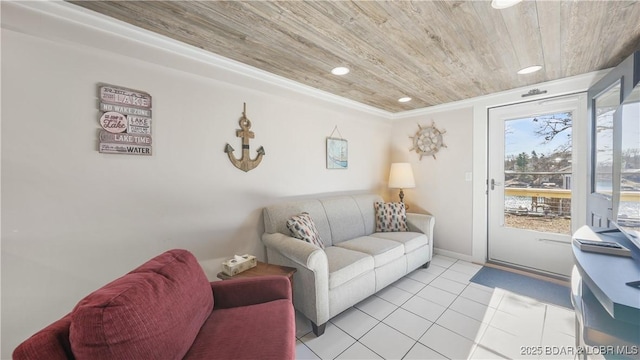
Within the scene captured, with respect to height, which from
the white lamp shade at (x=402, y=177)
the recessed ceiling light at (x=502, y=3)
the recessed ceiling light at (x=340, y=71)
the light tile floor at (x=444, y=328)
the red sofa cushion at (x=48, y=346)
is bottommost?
the light tile floor at (x=444, y=328)

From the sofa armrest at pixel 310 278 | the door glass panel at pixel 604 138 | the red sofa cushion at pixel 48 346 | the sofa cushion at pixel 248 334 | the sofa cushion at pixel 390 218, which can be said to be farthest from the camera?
the sofa cushion at pixel 390 218

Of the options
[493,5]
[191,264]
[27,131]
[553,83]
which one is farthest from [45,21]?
[553,83]

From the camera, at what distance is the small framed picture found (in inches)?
124

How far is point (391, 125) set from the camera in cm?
409

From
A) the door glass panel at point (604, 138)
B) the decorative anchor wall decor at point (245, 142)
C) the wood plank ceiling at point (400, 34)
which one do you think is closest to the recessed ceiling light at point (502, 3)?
the wood plank ceiling at point (400, 34)

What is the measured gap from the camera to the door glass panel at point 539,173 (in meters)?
2.68

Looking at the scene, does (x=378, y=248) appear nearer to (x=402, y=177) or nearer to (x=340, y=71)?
(x=402, y=177)

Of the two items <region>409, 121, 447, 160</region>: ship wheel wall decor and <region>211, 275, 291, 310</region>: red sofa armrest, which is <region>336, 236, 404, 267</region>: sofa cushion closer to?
<region>211, 275, 291, 310</region>: red sofa armrest

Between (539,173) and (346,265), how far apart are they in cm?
263

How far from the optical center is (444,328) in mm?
1906

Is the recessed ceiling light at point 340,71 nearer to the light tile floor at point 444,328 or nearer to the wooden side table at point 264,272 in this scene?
the wooden side table at point 264,272

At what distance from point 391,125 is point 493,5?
273cm

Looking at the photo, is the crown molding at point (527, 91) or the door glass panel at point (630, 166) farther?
the crown molding at point (527, 91)

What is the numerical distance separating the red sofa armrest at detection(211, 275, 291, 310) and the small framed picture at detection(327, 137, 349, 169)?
188cm
